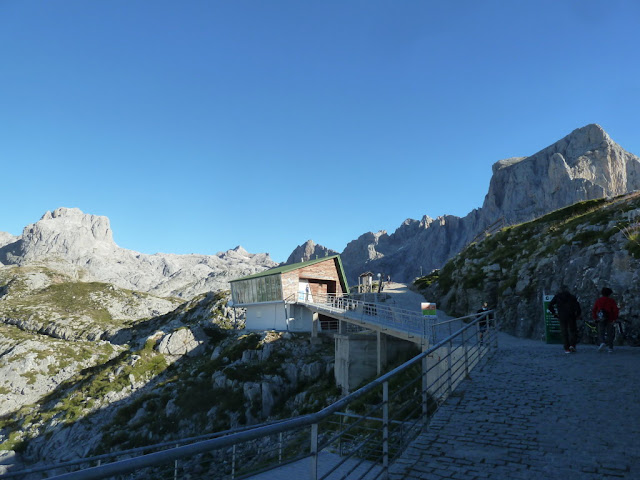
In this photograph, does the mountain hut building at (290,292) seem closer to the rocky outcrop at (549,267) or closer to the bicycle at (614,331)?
the rocky outcrop at (549,267)

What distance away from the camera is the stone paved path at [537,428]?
19.5 feet

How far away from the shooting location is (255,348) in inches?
1469

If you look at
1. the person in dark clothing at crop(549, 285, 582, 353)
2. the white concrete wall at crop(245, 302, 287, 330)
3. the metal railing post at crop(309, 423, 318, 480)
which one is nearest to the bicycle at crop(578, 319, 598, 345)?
the person in dark clothing at crop(549, 285, 582, 353)

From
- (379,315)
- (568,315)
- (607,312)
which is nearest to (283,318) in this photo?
(379,315)

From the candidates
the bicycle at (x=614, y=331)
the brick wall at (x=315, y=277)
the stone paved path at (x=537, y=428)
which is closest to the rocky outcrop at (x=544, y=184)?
the brick wall at (x=315, y=277)

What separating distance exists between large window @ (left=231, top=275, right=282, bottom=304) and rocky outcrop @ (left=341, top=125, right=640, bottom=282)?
262 ft

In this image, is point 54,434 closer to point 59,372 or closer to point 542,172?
point 59,372

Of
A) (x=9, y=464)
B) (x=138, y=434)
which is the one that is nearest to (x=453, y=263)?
(x=138, y=434)

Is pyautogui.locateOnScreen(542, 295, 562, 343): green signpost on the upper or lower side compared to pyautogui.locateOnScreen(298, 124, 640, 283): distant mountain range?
lower

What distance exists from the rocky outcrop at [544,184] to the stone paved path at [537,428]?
336ft

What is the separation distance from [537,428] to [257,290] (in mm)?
41104

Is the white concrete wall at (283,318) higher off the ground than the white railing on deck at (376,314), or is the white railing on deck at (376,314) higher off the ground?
the white railing on deck at (376,314)

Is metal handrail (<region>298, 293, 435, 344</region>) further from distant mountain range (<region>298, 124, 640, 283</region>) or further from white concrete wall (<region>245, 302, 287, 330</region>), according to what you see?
distant mountain range (<region>298, 124, 640, 283</region>)

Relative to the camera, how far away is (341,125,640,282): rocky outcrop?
4924 inches
